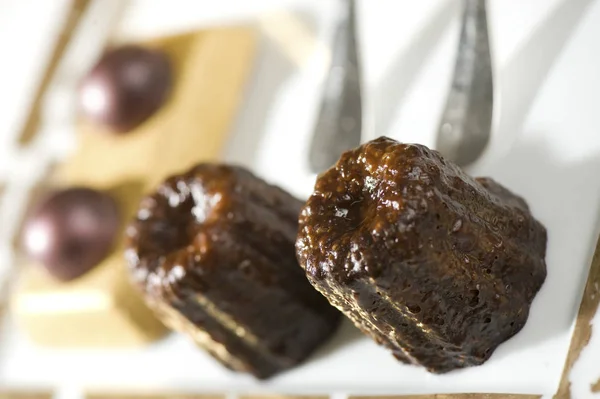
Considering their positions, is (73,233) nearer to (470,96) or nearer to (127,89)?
(127,89)

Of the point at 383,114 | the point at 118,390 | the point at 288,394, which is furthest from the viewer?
the point at 118,390

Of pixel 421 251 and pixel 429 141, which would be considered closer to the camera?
pixel 421 251

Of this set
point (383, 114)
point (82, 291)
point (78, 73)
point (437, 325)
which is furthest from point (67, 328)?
point (437, 325)

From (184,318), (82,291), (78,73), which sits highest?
(184,318)

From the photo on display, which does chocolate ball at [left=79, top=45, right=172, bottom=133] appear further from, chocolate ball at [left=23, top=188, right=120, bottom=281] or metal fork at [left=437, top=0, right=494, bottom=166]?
metal fork at [left=437, top=0, right=494, bottom=166]

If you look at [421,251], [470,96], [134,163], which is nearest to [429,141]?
[470,96]

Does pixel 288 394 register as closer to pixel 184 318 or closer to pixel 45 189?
pixel 184 318

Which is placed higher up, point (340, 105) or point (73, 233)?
point (340, 105)
